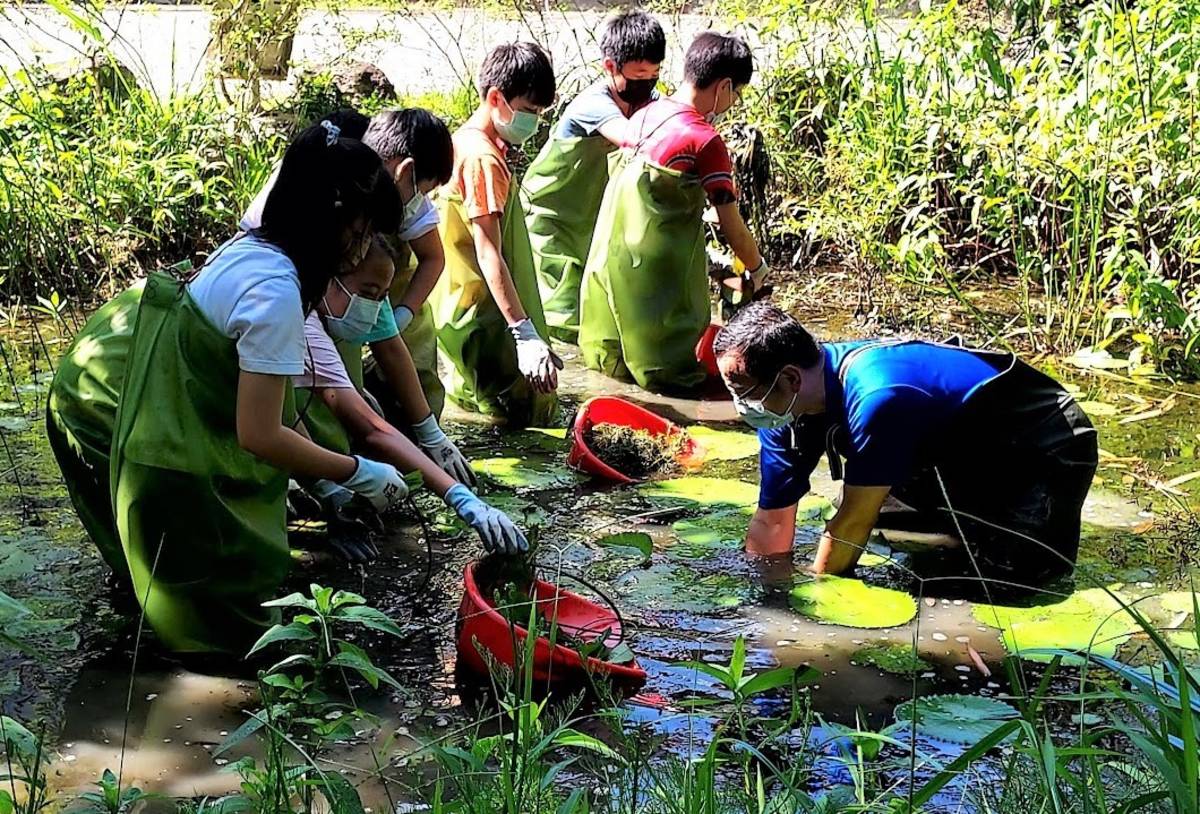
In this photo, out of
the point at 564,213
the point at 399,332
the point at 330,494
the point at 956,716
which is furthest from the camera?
the point at 564,213

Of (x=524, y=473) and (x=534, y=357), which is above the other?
(x=534, y=357)

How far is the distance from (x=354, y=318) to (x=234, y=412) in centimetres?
68

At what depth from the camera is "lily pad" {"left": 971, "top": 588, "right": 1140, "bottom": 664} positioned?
3498 millimetres

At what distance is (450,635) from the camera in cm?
355

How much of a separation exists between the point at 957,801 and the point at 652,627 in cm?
107

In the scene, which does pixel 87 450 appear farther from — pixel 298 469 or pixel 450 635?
pixel 450 635

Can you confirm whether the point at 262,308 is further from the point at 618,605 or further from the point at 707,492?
the point at 707,492

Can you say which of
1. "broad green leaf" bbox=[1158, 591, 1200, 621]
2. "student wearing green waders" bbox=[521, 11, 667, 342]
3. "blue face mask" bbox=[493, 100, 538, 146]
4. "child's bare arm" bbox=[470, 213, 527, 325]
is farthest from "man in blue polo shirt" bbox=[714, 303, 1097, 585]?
"student wearing green waders" bbox=[521, 11, 667, 342]

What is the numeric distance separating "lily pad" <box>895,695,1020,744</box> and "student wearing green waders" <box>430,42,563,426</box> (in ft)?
7.19

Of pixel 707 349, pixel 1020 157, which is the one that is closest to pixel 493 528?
pixel 707 349

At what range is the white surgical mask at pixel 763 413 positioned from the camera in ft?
12.1

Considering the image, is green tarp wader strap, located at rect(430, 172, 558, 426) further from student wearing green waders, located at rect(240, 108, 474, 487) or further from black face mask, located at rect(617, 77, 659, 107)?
black face mask, located at rect(617, 77, 659, 107)

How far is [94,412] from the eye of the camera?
352cm

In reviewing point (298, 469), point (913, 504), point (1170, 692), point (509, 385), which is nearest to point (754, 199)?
point (509, 385)
